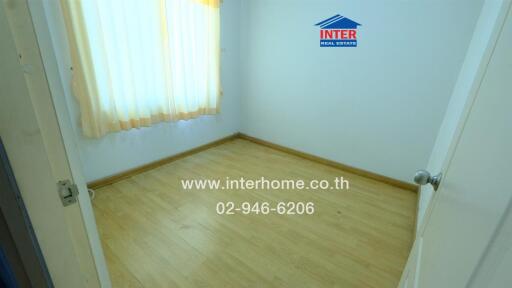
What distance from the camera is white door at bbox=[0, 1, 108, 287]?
40 centimetres

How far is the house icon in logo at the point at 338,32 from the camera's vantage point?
235cm

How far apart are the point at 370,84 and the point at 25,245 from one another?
8.51 feet

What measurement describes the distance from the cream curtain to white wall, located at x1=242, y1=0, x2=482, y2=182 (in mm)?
681

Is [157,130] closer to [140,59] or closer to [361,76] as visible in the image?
[140,59]

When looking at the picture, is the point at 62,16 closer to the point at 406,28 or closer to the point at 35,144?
the point at 35,144

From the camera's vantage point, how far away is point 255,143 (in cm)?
344

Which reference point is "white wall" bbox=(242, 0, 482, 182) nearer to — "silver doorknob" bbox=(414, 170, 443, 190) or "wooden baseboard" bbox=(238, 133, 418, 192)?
"wooden baseboard" bbox=(238, 133, 418, 192)

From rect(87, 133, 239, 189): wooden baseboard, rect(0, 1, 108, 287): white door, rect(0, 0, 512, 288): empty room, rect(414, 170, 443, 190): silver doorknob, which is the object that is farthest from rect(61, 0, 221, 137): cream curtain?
rect(414, 170, 443, 190): silver doorknob

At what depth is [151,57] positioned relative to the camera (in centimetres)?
222

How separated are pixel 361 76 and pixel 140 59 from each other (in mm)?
2094

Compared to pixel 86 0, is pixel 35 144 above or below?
below

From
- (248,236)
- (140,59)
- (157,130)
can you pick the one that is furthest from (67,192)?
(157,130)

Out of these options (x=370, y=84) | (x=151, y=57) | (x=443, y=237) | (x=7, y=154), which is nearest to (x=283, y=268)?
(x=443, y=237)

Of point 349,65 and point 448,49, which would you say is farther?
point 349,65
